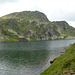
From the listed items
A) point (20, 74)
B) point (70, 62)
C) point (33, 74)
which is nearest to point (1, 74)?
point (20, 74)

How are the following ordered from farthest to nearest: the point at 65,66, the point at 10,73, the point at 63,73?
the point at 10,73 < the point at 65,66 < the point at 63,73

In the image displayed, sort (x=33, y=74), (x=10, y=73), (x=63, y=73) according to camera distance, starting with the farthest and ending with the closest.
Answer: (x=10, y=73)
(x=33, y=74)
(x=63, y=73)

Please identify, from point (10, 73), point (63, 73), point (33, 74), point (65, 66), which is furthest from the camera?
point (10, 73)

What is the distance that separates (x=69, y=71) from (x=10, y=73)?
30.8 meters

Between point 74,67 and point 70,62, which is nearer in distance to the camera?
point 74,67

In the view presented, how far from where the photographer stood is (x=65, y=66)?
95.5 feet

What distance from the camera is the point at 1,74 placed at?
47031 mm

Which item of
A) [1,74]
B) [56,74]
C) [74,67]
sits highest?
[74,67]

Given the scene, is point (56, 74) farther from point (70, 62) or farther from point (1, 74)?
point (1, 74)

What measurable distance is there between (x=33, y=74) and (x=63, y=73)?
21.3m

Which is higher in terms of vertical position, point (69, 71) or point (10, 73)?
point (69, 71)

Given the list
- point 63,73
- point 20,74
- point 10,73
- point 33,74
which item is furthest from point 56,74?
point 10,73

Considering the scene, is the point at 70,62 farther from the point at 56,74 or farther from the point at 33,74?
the point at 33,74

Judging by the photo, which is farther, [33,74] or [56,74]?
[33,74]
